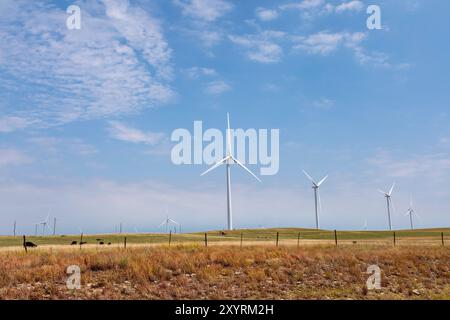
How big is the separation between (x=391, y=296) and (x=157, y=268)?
13.9m

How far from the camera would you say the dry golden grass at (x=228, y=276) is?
936 inches

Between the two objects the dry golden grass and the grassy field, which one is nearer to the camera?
the dry golden grass

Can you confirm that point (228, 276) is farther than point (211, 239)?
No

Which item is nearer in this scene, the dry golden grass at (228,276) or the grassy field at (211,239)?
the dry golden grass at (228,276)

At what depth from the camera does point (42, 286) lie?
24.7 m

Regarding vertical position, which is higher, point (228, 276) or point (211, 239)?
point (211, 239)

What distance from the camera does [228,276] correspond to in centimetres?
2800

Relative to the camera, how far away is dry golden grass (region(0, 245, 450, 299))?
23781 millimetres
